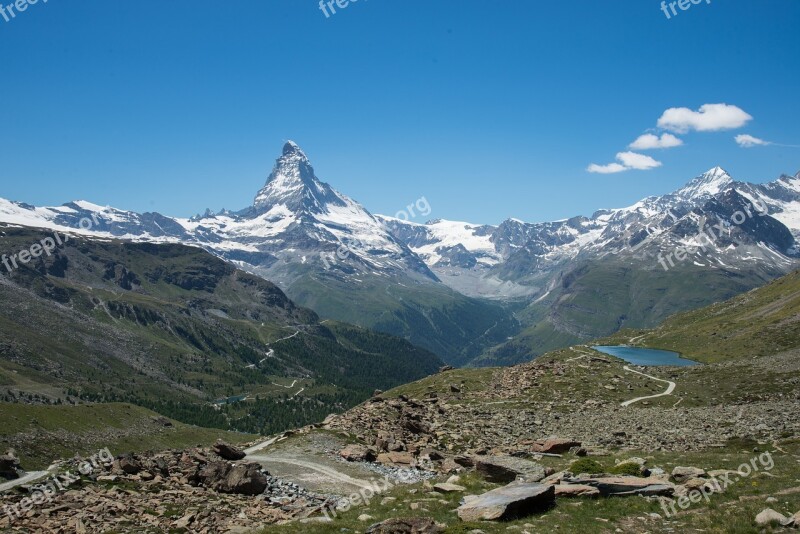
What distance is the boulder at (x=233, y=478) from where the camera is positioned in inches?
1592

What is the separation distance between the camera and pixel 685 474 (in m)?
35.0

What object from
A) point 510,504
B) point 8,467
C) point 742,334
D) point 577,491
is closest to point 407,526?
point 510,504

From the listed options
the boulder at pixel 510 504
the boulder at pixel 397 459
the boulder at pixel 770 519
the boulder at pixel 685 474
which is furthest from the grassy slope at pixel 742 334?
the boulder at pixel 510 504

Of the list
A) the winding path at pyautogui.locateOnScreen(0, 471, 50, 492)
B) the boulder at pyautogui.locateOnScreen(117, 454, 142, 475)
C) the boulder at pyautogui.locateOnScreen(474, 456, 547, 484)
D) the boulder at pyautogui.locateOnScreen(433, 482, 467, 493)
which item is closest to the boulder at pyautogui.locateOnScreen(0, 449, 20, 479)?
the winding path at pyautogui.locateOnScreen(0, 471, 50, 492)

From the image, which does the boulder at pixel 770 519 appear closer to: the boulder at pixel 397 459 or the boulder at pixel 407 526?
the boulder at pixel 407 526

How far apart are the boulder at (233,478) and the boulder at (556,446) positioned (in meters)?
25.9

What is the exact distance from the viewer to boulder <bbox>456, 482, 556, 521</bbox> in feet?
95.9

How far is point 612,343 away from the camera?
186 meters

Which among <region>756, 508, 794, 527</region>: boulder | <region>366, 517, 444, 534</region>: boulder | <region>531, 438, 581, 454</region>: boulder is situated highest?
<region>366, 517, 444, 534</region>: boulder

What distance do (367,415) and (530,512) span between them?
40.3m

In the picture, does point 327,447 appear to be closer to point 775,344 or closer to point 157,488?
point 157,488

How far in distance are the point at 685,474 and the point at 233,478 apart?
31479 mm

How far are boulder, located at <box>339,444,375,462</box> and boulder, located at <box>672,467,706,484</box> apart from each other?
90.9 ft

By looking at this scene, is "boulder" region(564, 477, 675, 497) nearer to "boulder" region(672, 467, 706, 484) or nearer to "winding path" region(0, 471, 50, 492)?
"boulder" region(672, 467, 706, 484)
